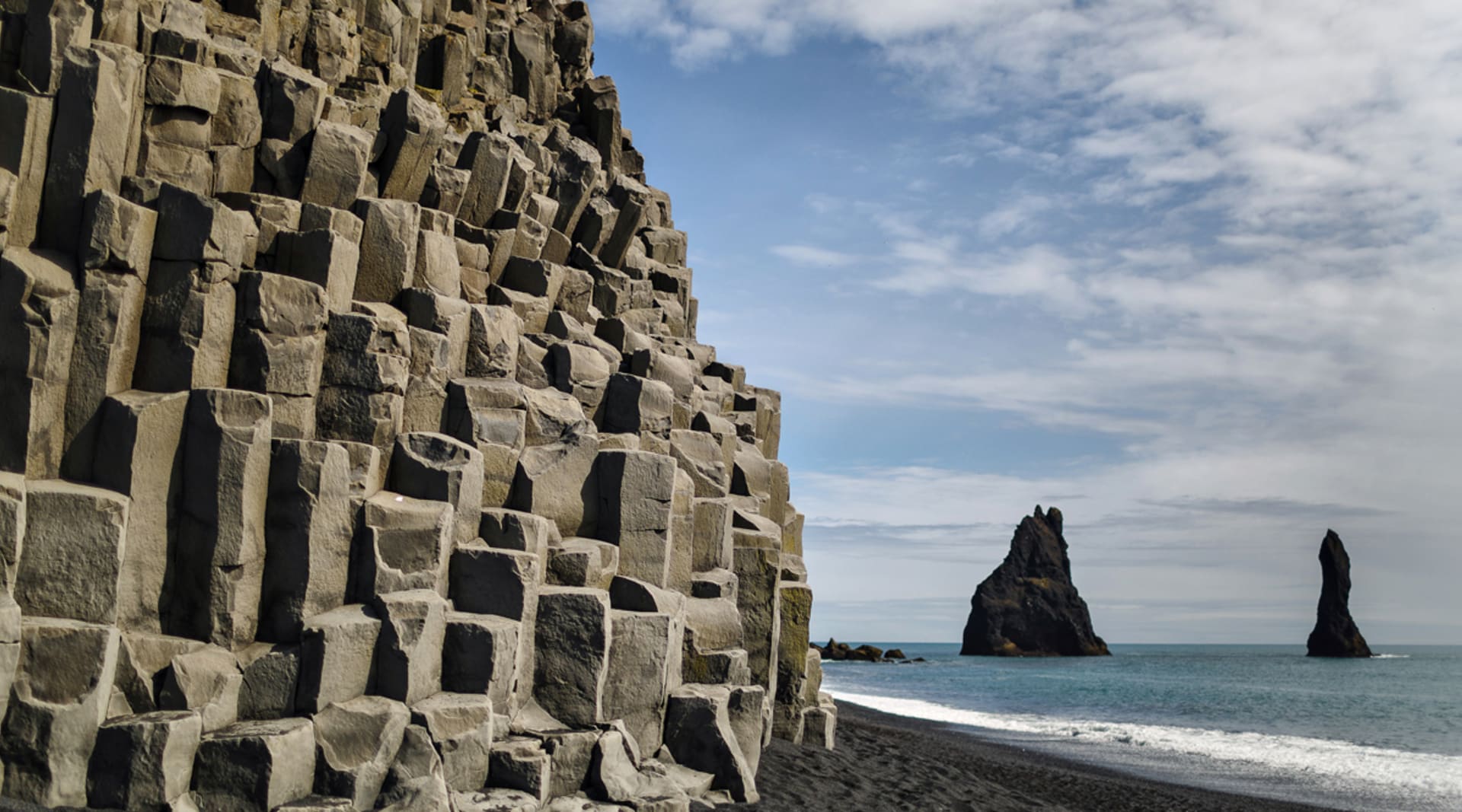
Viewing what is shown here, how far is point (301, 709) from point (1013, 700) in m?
35.1

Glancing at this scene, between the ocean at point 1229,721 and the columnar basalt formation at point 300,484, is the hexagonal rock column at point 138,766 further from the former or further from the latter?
the ocean at point 1229,721

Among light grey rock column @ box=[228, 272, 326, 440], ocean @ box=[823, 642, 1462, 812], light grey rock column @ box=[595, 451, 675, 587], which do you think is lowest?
ocean @ box=[823, 642, 1462, 812]

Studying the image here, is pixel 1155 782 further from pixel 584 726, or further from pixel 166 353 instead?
pixel 166 353

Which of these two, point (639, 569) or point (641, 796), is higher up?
point (639, 569)

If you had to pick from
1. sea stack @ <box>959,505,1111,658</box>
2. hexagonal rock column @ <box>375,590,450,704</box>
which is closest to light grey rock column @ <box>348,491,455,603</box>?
hexagonal rock column @ <box>375,590,450,704</box>

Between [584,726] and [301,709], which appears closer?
[301,709]

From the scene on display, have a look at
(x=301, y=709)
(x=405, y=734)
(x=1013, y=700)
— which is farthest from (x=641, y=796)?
(x=1013, y=700)

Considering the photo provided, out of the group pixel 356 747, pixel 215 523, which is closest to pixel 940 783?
pixel 356 747

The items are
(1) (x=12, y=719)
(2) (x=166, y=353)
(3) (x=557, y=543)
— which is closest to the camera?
(1) (x=12, y=719)

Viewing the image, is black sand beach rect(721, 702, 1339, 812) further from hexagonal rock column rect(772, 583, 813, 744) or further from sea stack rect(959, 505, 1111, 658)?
sea stack rect(959, 505, 1111, 658)

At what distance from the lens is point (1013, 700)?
1576 inches

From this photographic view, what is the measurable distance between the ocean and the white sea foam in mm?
54

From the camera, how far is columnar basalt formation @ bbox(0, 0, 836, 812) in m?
8.18

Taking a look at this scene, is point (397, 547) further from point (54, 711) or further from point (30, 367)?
point (30, 367)
